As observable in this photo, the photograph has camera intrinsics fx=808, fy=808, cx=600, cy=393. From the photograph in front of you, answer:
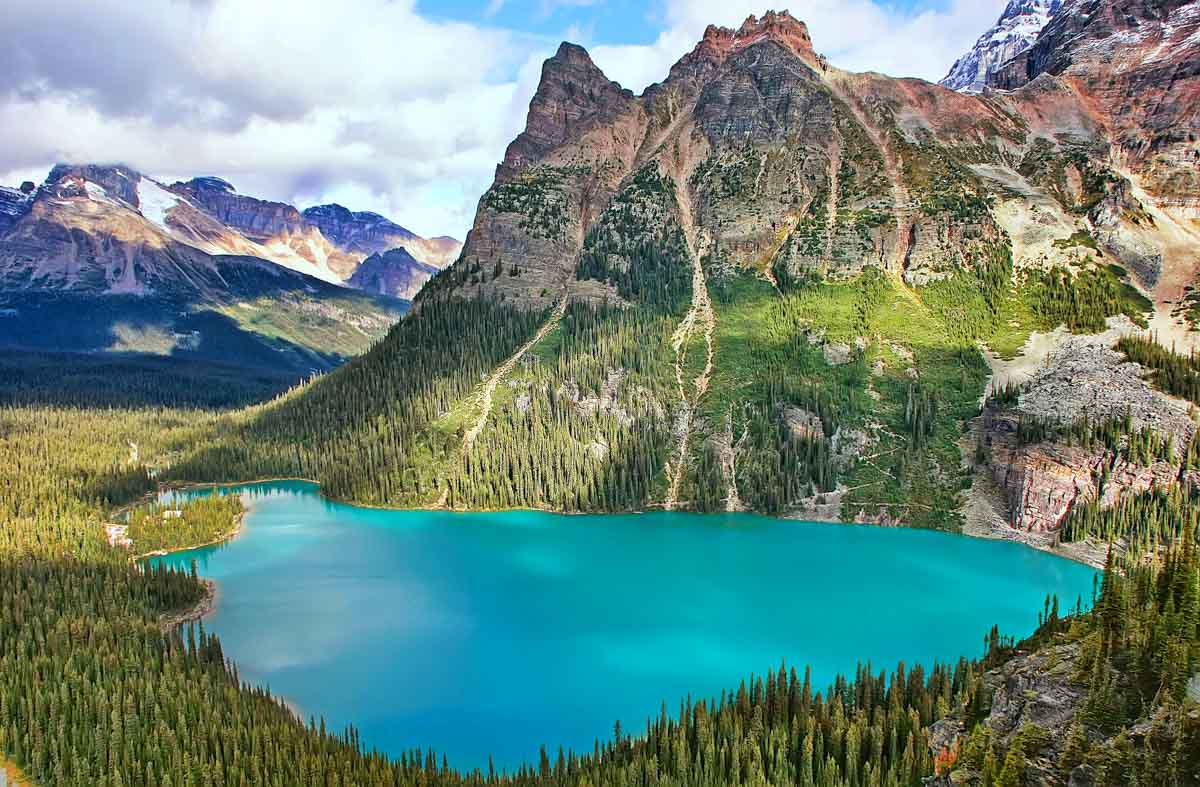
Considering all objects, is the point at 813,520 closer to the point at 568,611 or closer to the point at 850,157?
the point at 568,611

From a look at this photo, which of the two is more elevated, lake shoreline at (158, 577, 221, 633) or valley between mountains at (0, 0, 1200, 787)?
valley between mountains at (0, 0, 1200, 787)

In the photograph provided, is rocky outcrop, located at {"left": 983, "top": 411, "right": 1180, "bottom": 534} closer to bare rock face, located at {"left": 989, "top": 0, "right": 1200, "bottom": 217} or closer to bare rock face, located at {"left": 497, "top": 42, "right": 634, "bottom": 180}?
bare rock face, located at {"left": 989, "top": 0, "right": 1200, "bottom": 217}

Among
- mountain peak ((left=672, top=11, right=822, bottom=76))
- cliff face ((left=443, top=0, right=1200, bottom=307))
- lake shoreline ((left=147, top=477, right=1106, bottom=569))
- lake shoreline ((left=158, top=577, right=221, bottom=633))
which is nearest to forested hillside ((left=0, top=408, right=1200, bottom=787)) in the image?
lake shoreline ((left=158, top=577, right=221, bottom=633))

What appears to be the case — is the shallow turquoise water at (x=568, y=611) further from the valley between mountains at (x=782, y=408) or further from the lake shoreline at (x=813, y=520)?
the valley between mountains at (x=782, y=408)

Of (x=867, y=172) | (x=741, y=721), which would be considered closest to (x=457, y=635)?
(x=741, y=721)

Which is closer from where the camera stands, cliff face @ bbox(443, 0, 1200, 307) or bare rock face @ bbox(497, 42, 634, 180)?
cliff face @ bbox(443, 0, 1200, 307)

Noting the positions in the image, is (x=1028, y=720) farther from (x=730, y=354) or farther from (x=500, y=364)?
(x=500, y=364)

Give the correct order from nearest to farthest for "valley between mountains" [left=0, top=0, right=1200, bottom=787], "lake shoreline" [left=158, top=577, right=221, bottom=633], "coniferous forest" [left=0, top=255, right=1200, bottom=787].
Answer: "coniferous forest" [left=0, top=255, right=1200, bottom=787], "valley between mountains" [left=0, top=0, right=1200, bottom=787], "lake shoreline" [left=158, top=577, right=221, bottom=633]

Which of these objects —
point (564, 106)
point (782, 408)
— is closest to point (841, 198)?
point (782, 408)
